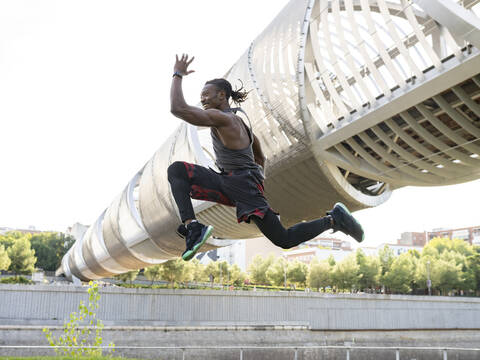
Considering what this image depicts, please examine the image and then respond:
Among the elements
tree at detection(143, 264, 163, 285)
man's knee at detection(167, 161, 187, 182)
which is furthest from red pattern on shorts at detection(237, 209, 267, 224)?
tree at detection(143, 264, 163, 285)

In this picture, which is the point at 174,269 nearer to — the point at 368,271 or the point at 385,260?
the point at 368,271

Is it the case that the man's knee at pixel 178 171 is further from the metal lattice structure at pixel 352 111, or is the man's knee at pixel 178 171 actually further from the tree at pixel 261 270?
the tree at pixel 261 270

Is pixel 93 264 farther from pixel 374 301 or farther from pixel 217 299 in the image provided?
pixel 374 301

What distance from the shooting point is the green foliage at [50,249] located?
344ft

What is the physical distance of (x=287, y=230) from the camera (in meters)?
3.27

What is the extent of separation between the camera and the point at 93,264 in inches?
1575

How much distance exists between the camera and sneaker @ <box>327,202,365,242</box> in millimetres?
3453

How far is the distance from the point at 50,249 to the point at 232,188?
365 feet

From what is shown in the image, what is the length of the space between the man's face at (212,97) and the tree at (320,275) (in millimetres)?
58288

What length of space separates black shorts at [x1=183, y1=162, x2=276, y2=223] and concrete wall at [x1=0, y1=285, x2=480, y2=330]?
23133 millimetres

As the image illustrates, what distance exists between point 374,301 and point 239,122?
31.9m

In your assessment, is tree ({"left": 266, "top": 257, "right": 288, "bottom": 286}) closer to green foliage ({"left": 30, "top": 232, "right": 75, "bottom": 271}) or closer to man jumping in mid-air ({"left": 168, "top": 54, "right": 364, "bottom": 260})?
green foliage ({"left": 30, "top": 232, "right": 75, "bottom": 271})

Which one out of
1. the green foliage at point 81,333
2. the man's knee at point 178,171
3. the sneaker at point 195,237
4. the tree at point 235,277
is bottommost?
the tree at point 235,277

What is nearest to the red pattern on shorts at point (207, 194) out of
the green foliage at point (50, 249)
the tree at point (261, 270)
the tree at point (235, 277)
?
the tree at point (261, 270)
